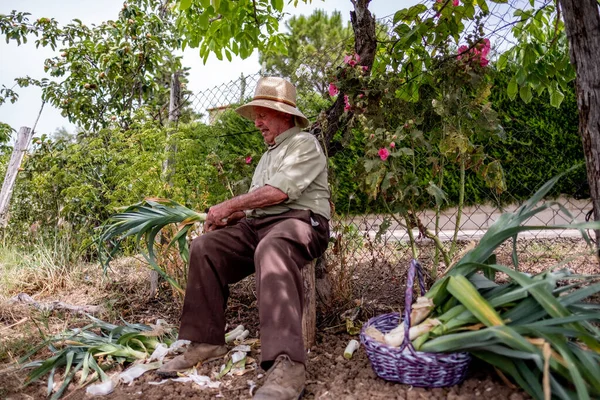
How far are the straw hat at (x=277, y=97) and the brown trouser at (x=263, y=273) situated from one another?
0.59 meters

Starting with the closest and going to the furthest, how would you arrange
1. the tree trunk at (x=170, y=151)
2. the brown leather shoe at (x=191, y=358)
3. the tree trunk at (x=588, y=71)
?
1. the tree trunk at (x=588, y=71)
2. the brown leather shoe at (x=191, y=358)
3. the tree trunk at (x=170, y=151)

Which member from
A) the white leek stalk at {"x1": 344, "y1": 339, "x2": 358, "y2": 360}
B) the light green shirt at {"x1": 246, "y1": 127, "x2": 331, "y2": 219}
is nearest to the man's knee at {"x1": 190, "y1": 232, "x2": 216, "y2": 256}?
the light green shirt at {"x1": 246, "y1": 127, "x2": 331, "y2": 219}

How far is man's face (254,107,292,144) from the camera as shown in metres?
2.79

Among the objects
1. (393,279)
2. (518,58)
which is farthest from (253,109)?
(518,58)

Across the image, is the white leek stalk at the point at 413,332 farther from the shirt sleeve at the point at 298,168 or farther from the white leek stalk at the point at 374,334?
the shirt sleeve at the point at 298,168

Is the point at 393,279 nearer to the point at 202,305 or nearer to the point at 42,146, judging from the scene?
the point at 202,305

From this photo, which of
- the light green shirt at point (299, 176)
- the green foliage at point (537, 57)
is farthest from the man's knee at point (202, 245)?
the green foliage at point (537, 57)

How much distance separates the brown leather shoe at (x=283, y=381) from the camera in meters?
1.89

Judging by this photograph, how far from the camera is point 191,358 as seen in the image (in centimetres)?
238

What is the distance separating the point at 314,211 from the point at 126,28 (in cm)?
398

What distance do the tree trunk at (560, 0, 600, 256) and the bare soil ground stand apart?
1.10 m

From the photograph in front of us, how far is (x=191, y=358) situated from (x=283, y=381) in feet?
2.11

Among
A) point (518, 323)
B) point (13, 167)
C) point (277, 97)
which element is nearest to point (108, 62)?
point (13, 167)

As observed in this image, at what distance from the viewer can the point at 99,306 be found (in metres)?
3.60
